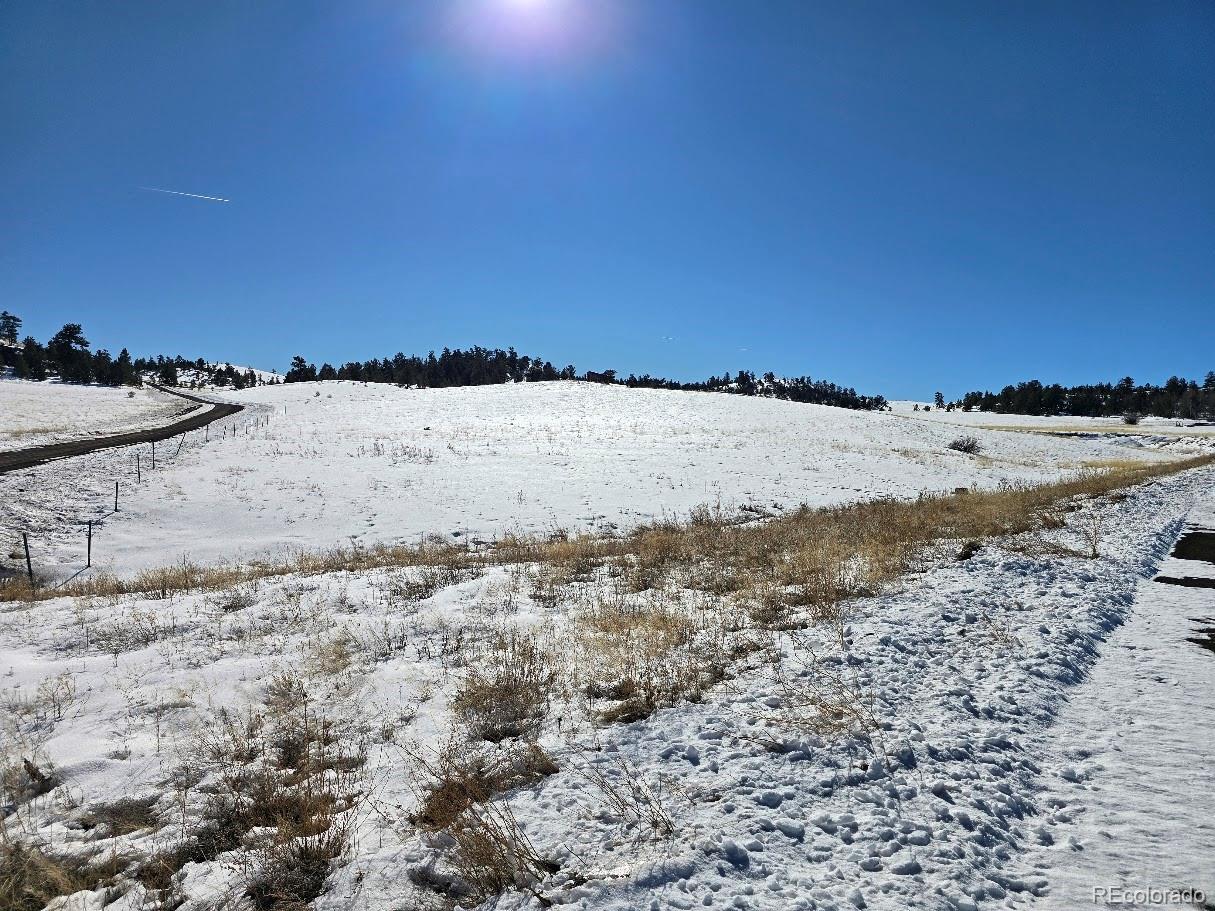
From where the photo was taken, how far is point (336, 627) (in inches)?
305

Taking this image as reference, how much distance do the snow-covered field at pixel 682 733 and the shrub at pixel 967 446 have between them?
3722cm

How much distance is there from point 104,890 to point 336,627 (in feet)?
14.3

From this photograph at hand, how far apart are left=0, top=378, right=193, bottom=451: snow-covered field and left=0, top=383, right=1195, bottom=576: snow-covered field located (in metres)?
6.87

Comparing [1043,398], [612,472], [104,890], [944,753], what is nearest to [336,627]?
[104,890]

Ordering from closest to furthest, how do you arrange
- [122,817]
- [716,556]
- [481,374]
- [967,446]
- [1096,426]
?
[122,817], [716,556], [967,446], [1096,426], [481,374]

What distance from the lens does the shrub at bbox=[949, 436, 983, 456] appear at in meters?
44.8

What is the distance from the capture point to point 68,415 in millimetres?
44594

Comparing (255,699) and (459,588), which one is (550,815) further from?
(459,588)

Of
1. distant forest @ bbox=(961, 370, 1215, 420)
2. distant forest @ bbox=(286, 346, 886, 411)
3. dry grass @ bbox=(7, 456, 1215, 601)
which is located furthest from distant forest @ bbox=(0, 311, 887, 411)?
dry grass @ bbox=(7, 456, 1215, 601)

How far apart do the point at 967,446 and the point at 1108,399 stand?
12796cm

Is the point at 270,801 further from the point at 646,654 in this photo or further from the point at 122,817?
the point at 646,654

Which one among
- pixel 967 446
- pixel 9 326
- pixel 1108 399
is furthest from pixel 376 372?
pixel 1108 399

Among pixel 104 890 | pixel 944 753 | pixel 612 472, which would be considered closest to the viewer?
pixel 104 890

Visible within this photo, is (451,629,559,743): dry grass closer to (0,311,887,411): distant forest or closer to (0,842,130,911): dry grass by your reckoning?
(0,842,130,911): dry grass
